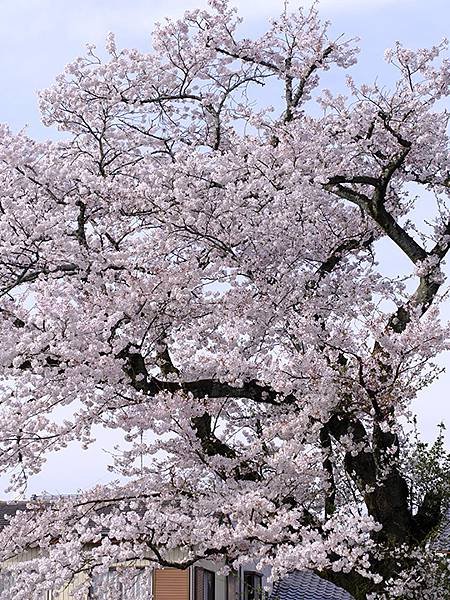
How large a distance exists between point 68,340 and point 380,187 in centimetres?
389

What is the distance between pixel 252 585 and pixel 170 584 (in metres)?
4.86

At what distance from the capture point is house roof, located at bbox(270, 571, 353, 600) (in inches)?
726

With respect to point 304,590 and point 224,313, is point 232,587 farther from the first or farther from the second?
point 224,313

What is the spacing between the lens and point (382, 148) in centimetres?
1146

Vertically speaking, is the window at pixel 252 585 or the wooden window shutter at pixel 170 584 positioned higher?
the window at pixel 252 585

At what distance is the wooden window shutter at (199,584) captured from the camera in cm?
1388

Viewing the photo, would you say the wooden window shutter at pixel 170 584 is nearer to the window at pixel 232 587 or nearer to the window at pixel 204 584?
the window at pixel 204 584

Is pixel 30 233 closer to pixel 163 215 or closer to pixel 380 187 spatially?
pixel 163 215

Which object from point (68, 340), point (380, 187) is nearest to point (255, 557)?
point (68, 340)

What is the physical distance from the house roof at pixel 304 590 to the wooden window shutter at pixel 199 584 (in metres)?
3.60

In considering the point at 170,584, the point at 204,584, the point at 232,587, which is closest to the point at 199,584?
the point at 204,584

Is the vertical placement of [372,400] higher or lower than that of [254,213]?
lower

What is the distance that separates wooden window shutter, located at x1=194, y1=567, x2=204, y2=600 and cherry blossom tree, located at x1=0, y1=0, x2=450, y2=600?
319cm

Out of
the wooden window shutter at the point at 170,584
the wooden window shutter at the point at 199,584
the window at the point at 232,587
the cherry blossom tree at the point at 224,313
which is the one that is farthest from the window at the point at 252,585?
the cherry blossom tree at the point at 224,313
